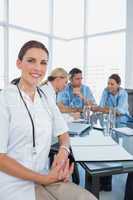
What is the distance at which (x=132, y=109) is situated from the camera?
3.03 metres

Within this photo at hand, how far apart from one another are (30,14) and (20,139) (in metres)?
4.50

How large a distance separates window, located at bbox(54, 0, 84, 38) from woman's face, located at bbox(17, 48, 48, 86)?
15.6 feet

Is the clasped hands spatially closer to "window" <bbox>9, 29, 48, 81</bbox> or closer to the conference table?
the conference table

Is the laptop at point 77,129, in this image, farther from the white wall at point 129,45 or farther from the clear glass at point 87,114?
the white wall at point 129,45

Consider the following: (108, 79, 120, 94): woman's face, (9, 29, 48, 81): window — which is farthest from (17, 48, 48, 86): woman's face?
(9, 29, 48, 81): window

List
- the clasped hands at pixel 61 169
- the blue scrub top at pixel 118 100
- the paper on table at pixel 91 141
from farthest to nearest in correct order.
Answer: the blue scrub top at pixel 118 100 → the paper on table at pixel 91 141 → the clasped hands at pixel 61 169

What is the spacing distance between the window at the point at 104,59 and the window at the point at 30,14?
105cm

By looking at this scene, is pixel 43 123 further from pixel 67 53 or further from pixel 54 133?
pixel 67 53

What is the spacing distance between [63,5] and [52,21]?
1.58 feet

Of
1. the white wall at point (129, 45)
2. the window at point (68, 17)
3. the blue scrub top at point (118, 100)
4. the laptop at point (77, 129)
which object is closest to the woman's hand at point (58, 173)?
the laptop at point (77, 129)

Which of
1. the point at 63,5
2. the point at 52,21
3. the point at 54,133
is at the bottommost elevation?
the point at 54,133

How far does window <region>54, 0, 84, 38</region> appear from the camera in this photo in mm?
5695

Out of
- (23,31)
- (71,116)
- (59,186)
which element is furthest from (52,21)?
(59,186)

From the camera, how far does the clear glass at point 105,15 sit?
4.87m
